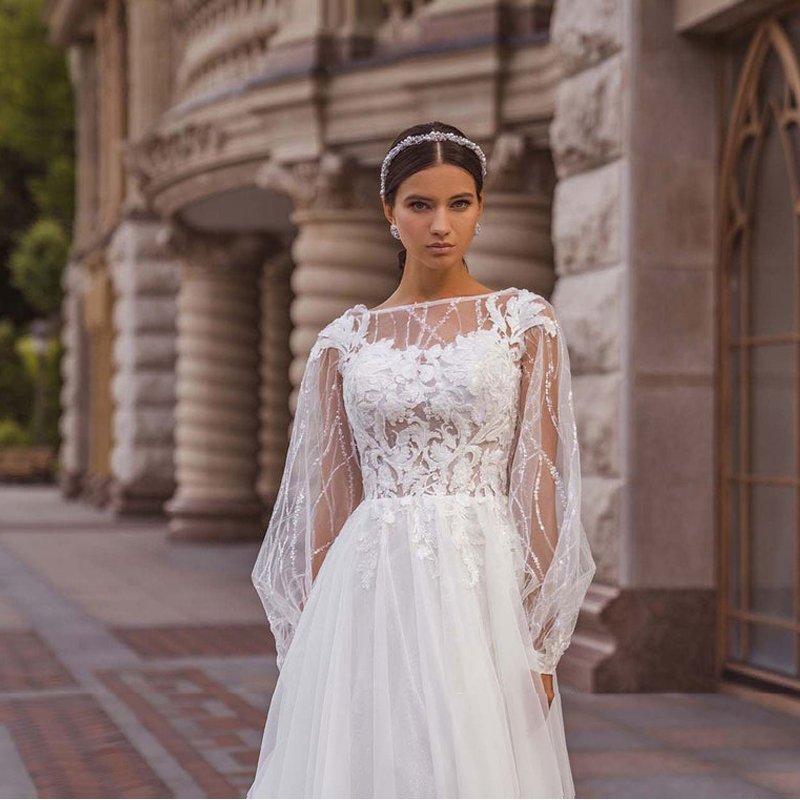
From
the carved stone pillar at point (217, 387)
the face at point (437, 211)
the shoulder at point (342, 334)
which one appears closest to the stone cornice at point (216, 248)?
the carved stone pillar at point (217, 387)

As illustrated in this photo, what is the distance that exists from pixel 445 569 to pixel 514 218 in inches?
291

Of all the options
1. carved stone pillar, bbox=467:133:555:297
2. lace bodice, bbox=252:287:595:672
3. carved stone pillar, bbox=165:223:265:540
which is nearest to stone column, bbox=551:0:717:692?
carved stone pillar, bbox=467:133:555:297

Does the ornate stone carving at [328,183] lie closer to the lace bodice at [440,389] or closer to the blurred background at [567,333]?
the blurred background at [567,333]

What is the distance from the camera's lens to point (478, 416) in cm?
377

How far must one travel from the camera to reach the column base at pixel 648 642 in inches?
325

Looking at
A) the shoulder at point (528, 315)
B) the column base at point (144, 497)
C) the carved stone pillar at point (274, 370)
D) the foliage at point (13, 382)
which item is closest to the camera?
the shoulder at point (528, 315)

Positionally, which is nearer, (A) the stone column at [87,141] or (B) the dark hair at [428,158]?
(B) the dark hair at [428,158]

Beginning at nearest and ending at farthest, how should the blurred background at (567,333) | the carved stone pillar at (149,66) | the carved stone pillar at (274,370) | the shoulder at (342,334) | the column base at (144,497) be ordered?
the shoulder at (342,334) → the blurred background at (567,333) → the carved stone pillar at (274,370) → the carved stone pillar at (149,66) → the column base at (144,497)

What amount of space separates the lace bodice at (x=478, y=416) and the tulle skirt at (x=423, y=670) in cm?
5

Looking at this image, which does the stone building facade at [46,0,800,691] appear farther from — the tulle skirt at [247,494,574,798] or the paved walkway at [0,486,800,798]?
the tulle skirt at [247,494,574,798]

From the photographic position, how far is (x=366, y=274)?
12.9m

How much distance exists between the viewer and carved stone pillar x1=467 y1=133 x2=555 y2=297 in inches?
429

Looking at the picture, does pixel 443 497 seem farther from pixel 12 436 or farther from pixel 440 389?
pixel 12 436

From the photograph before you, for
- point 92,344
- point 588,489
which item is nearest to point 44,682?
point 588,489
